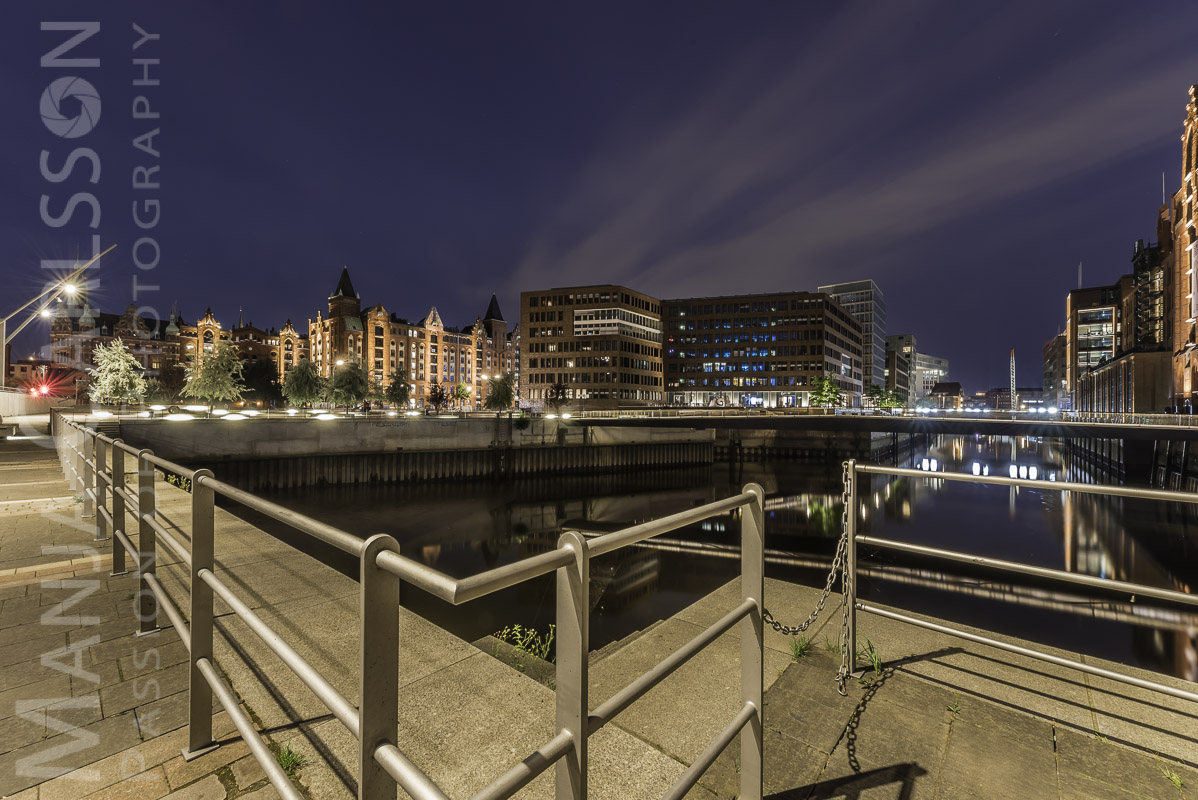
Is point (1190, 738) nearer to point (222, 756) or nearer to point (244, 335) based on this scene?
point (222, 756)

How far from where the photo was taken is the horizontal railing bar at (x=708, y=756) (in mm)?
2027

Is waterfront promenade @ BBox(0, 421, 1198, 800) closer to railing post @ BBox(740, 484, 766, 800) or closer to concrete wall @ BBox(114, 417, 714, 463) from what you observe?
railing post @ BBox(740, 484, 766, 800)

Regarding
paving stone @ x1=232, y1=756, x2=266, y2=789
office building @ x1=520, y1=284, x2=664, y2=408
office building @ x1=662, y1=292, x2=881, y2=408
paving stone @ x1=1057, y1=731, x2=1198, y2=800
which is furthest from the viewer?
office building @ x1=662, y1=292, x2=881, y2=408

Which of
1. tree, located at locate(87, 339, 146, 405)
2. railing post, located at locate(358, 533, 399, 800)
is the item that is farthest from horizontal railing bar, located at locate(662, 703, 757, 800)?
tree, located at locate(87, 339, 146, 405)

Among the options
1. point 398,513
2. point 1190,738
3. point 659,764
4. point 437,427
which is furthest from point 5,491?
point 437,427

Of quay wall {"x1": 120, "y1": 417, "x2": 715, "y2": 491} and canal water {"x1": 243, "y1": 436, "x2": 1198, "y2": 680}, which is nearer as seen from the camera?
canal water {"x1": 243, "y1": 436, "x2": 1198, "y2": 680}

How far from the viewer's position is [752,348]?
403ft

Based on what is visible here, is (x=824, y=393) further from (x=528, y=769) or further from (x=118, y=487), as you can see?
(x=528, y=769)

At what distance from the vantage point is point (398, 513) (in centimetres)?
3512

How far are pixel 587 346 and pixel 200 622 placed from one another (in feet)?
362

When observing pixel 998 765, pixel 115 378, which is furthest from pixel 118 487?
pixel 115 378

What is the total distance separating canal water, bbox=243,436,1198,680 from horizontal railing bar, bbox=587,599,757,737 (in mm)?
2456

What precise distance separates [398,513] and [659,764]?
35372 millimetres

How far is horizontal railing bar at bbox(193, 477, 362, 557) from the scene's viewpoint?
165 centimetres
